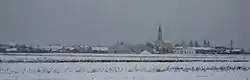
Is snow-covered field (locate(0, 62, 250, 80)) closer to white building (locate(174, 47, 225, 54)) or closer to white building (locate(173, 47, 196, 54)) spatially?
white building (locate(174, 47, 225, 54))

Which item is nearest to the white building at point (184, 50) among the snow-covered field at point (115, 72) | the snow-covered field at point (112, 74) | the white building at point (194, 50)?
the white building at point (194, 50)

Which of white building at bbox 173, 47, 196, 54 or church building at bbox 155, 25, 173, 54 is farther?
church building at bbox 155, 25, 173, 54

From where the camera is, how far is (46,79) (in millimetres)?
6703

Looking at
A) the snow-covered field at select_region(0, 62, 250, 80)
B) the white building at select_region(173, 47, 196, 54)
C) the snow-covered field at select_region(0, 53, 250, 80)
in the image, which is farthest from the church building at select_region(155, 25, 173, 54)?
the snow-covered field at select_region(0, 62, 250, 80)

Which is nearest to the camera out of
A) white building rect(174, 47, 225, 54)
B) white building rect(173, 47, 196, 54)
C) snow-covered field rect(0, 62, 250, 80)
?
snow-covered field rect(0, 62, 250, 80)

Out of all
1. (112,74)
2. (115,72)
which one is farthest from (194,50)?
(112,74)

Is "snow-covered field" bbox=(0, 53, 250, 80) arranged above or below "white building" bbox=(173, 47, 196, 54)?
above

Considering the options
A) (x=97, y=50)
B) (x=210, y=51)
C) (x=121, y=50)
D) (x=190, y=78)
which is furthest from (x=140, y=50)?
(x=190, y=78)

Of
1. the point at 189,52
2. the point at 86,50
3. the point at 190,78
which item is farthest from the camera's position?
the point at 189,52

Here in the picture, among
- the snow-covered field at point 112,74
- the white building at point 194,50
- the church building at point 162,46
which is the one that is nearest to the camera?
the snow-covered field at point 112,74

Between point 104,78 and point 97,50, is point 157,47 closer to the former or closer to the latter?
point 97,50

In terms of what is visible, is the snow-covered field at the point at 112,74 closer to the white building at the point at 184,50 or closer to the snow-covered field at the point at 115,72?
the snow-covered field at the point at 115,72

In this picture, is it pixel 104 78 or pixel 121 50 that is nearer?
pixel 104 78

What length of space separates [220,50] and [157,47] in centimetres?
617
